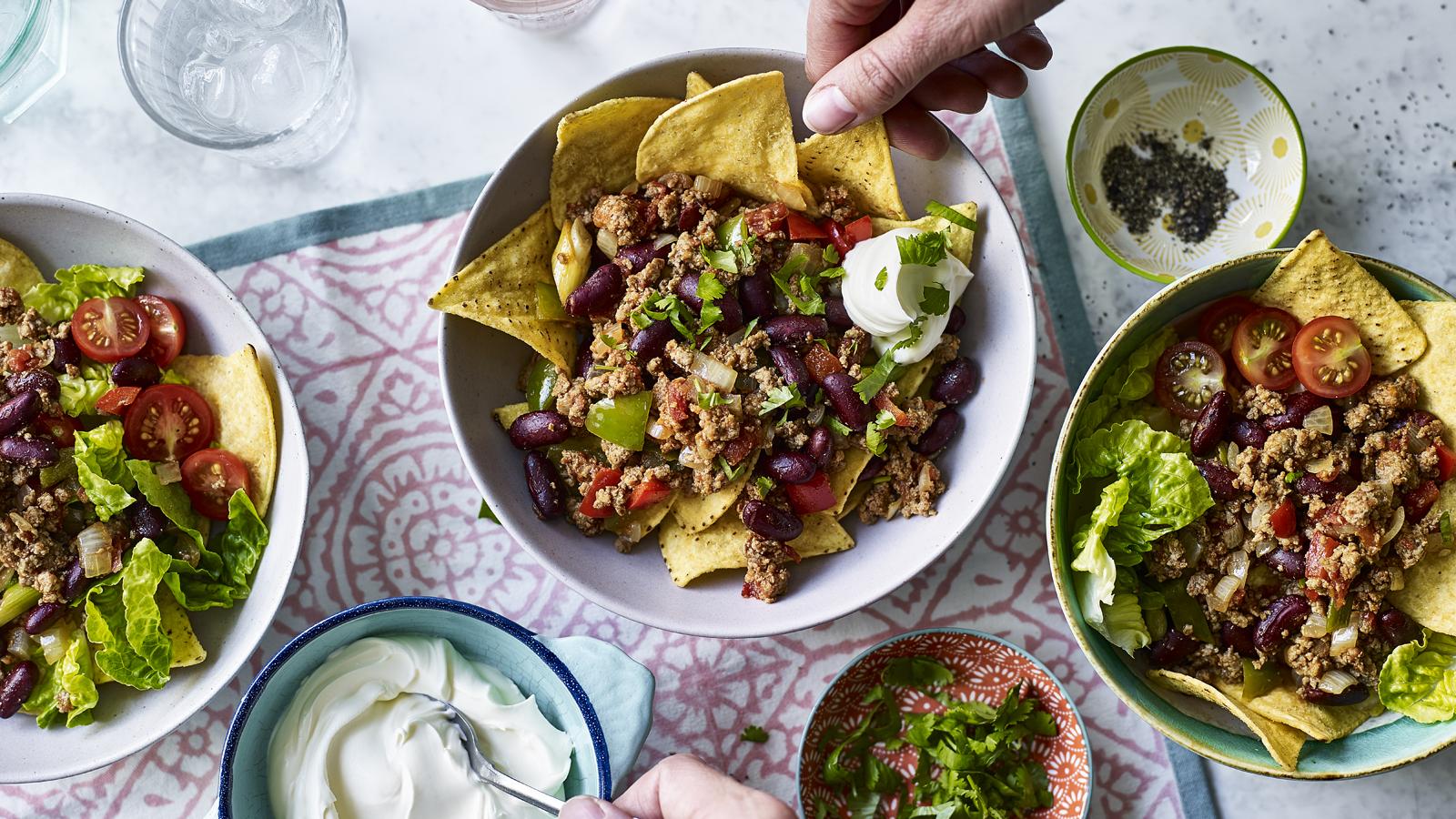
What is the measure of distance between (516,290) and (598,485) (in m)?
0.53

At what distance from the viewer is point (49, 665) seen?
9.15ft

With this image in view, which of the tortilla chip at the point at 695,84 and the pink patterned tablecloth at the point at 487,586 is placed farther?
the pink patterned tablecloth at the point at 487,586

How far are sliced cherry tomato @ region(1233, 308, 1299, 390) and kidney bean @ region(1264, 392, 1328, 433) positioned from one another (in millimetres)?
55

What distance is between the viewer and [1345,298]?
104 inches

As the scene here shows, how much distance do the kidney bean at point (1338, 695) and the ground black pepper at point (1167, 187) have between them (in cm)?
125

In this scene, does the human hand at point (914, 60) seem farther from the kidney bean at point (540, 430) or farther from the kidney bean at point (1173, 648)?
the kidney bean at point (1173, 648)

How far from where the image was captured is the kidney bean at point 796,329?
267 centimetres

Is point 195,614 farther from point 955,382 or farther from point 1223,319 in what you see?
point 1223,319

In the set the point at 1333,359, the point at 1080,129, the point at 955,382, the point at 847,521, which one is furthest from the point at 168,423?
the point at 1333,359

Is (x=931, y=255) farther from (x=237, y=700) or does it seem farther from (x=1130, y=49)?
(x=237, y=700)

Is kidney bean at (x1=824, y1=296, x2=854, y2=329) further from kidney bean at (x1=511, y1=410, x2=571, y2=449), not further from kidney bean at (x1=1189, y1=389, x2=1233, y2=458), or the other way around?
kidney bean at (x1=1189, y1=389, x2=1233, y2=458)

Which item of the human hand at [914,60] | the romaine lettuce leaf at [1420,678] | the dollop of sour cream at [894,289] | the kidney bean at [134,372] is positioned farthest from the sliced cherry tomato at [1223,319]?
the kidney bean at [134,372]

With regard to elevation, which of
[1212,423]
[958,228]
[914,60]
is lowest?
[1212,423]

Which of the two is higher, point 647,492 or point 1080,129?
point 1080,129
